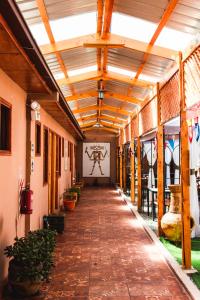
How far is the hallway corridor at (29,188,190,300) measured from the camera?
15.1 ft

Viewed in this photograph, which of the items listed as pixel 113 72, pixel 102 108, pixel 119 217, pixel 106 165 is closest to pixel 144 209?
pixel 119 217

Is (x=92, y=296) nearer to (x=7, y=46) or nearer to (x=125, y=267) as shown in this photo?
(x=125, y=267)

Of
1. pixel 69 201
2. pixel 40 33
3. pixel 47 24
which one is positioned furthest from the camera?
pixel 69 201

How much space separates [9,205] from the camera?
498 centimetres

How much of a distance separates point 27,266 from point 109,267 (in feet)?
6.08

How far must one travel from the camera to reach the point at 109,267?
5.71m

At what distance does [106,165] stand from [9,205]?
19.8 metres

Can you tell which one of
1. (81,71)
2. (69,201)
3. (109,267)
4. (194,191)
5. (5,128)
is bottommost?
(109,267)

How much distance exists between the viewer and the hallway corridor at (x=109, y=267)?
4.61 metres

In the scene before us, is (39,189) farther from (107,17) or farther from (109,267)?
(107,17)

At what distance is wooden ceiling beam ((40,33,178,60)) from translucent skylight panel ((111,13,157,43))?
4.4 inches

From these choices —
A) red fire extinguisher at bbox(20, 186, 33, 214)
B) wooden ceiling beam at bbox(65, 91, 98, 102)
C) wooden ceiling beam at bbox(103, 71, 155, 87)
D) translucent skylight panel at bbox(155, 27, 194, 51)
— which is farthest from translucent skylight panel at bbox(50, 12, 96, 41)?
wooden ceiling beam at bbox(65, 91, 98, 102)

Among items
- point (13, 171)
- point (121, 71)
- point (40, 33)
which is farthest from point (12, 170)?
point (121, 71)

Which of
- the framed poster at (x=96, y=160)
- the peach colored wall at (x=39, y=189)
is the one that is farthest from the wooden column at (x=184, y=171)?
the framed poster at (x=96, y=160)
